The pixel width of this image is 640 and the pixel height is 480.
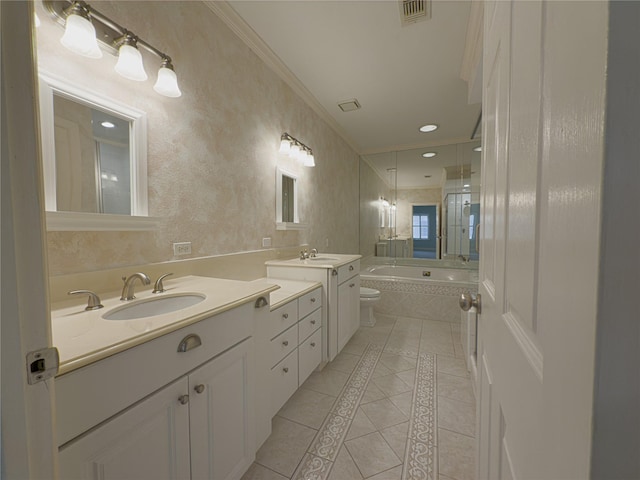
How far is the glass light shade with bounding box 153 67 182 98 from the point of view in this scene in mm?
1275

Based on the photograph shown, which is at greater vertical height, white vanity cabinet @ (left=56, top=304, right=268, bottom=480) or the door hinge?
the door hinge

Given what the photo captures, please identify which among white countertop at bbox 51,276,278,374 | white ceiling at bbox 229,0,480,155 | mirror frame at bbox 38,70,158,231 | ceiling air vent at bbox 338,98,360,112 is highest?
white ceiling at bbox 229,0,480,155

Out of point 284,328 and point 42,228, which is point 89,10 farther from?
point 284,328

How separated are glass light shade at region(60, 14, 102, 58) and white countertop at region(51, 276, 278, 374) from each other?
3.22 ft

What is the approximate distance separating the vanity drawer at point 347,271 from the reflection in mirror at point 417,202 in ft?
7.03

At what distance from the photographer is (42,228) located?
0.45 m

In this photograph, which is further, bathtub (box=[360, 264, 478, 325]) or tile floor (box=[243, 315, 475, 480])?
bathtub (box=[360, 264, 478, 325])

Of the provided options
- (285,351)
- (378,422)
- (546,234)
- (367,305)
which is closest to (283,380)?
(285,351)

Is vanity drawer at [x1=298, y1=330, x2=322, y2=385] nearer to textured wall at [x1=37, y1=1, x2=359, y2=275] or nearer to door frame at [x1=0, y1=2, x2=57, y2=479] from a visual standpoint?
textured wall at [x1=37, y1=1, x2=359, y2=275]

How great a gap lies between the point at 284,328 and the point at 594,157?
5.00 ft

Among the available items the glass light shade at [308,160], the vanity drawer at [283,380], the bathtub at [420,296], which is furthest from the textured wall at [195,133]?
the bathtub at [420,296]

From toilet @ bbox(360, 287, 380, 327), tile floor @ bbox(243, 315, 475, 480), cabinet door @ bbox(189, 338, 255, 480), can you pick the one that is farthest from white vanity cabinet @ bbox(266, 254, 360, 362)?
cabinet door @ bbox(189, 338, 255, 480)

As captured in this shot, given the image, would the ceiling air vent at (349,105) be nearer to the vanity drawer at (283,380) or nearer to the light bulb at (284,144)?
the light bulb at (284,144)

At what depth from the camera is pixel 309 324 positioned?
182cm
